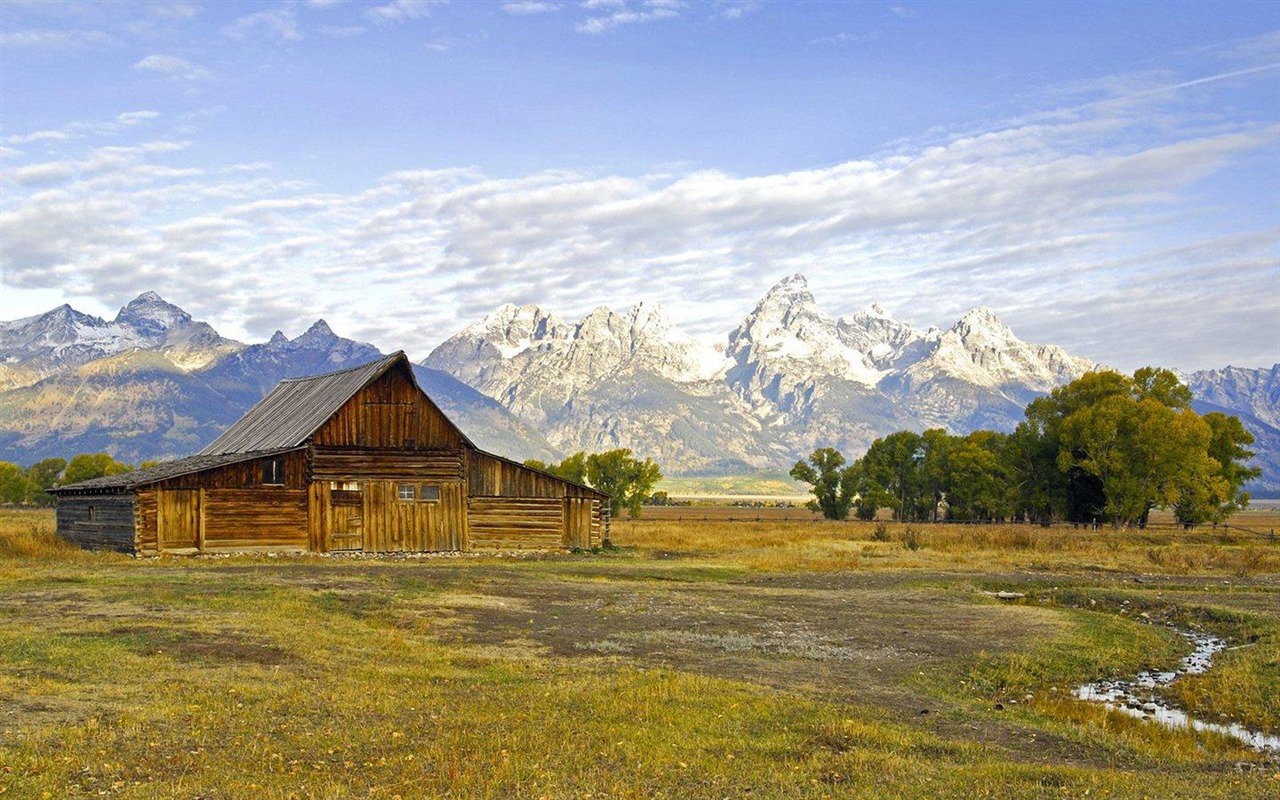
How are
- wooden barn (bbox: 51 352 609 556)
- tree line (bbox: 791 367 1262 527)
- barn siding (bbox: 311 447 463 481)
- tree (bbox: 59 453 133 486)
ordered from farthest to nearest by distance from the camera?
1. tree (bbox: 59 453 133 486)
2. tree line (bbox: 791 367 1262 527)
3. barn siding (bbox: 311 447 463 481)
4. wooden barn (bbox: 51 352 609 556)

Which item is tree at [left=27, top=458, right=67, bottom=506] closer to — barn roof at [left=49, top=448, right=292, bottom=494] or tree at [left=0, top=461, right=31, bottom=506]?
tree at [left=0, top=461, right=31, bottom=506]

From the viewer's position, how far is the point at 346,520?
2138 inches

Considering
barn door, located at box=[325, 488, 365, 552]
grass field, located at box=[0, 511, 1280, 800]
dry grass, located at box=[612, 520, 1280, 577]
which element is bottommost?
dry grass, located at box=[612, 520, 1280, 577]

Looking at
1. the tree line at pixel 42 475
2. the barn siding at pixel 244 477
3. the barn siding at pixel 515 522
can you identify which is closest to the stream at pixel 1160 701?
the barn siding at pixel 515 522

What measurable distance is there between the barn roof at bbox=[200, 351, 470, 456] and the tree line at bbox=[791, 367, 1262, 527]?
55705 millimetres

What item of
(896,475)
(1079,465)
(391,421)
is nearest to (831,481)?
(896,475)

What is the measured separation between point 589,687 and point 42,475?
5453 inches

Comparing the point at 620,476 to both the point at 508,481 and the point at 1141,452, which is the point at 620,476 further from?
the point at 508,481

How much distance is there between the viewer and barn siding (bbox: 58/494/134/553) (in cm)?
4950

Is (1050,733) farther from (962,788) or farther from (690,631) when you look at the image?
(690,631)

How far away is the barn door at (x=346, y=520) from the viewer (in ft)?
177

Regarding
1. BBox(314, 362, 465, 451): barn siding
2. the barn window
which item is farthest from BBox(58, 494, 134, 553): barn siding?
BBox(314, 362, 465, 451): barn siding

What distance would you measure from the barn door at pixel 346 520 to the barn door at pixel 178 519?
Result: 6.25 m

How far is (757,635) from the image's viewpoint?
27.8 meters
